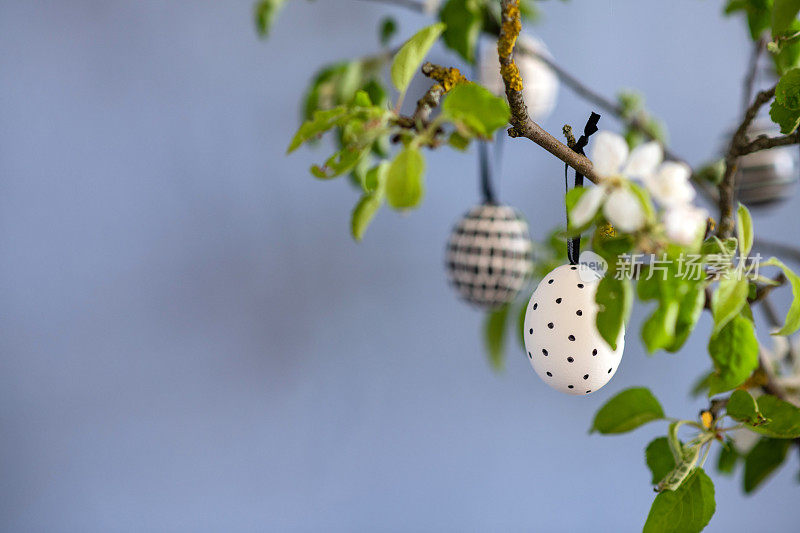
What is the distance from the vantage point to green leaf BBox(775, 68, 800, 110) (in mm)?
418

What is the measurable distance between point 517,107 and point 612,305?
0.13m

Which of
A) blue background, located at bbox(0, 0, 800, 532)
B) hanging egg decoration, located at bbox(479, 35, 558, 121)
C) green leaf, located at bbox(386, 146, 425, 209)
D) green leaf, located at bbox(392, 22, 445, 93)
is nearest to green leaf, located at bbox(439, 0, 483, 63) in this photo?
hanging egg decoration, located at bbox(479, 35, 558, 121)

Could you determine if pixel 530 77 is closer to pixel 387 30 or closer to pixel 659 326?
pixel 387 30

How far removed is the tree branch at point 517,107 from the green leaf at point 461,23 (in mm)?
269

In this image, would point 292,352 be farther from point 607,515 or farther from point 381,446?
point 607,515

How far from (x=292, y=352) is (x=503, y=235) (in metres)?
0.40

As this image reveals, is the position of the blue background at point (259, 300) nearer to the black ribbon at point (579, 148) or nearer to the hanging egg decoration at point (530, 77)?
the hanging egg decoration at point (530, 77)

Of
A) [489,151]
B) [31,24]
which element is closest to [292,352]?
[489,151]

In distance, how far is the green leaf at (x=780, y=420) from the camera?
0.47 meters

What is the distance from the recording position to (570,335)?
16.5 inches

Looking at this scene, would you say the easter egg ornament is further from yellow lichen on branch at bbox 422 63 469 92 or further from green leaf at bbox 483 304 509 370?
green leaf at bbox 483 304 509 370

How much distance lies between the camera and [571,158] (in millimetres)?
390

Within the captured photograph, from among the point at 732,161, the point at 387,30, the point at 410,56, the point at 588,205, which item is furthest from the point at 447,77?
the point at 387,30

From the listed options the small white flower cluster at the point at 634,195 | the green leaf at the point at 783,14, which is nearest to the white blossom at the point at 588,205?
the small white flower cluster at the point at 634,195
